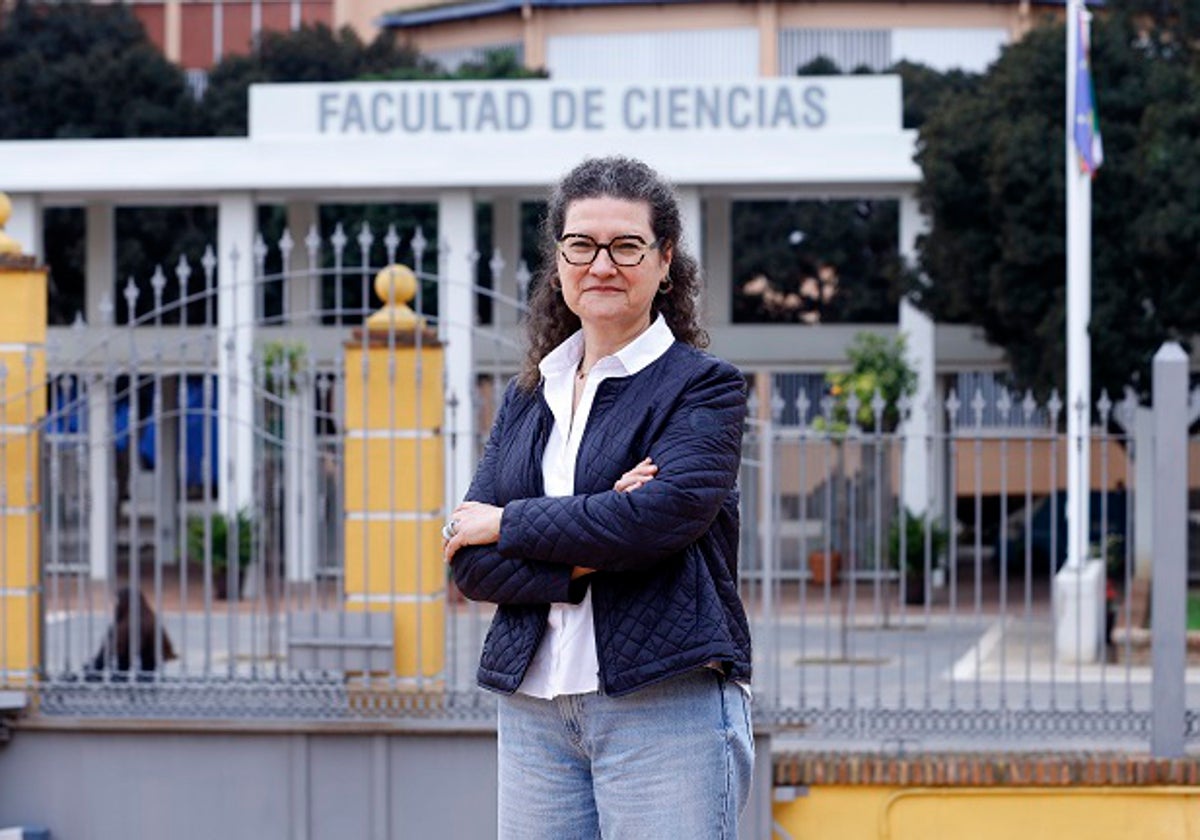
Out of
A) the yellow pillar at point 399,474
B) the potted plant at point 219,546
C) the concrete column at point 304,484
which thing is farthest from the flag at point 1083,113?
the yellow pillar at point 399,474

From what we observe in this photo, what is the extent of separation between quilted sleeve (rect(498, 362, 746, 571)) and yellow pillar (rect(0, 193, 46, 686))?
4.33 meters

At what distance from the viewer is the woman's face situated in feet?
12.9

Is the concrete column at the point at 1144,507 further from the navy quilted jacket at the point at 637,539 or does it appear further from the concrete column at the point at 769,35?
the concrete column at the point at 769,35

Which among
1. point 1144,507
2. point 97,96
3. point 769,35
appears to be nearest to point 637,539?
point 1144,507

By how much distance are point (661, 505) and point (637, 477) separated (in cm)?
9

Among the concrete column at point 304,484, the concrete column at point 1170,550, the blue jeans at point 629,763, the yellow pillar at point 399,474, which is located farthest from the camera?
the concrete column at point 304,484

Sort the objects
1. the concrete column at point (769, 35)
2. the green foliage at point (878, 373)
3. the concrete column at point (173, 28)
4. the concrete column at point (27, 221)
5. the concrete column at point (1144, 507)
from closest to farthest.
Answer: the concrete column at point (1144, 507) < the green foliage at point (878, 373) < the concrete column at point (27, 221) < the concrete column at point (769, 35) < the concrete column at point (173, 28)

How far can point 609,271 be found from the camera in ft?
12.9

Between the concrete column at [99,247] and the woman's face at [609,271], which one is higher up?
the concrete column at [99,247]

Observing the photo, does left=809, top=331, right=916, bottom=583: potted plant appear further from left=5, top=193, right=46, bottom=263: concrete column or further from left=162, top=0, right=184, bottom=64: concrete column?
left=162, top=0, right=184, bottom=64: concrete column

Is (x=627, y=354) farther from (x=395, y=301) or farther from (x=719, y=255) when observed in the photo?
(x=719, y=255)

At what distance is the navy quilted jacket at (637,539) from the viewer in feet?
12.4

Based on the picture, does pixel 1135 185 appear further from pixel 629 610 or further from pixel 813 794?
pixel 629 610

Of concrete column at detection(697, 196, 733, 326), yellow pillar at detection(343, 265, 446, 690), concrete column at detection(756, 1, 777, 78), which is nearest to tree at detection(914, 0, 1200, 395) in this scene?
concrete column at detection(697, 196, 733, 326)
